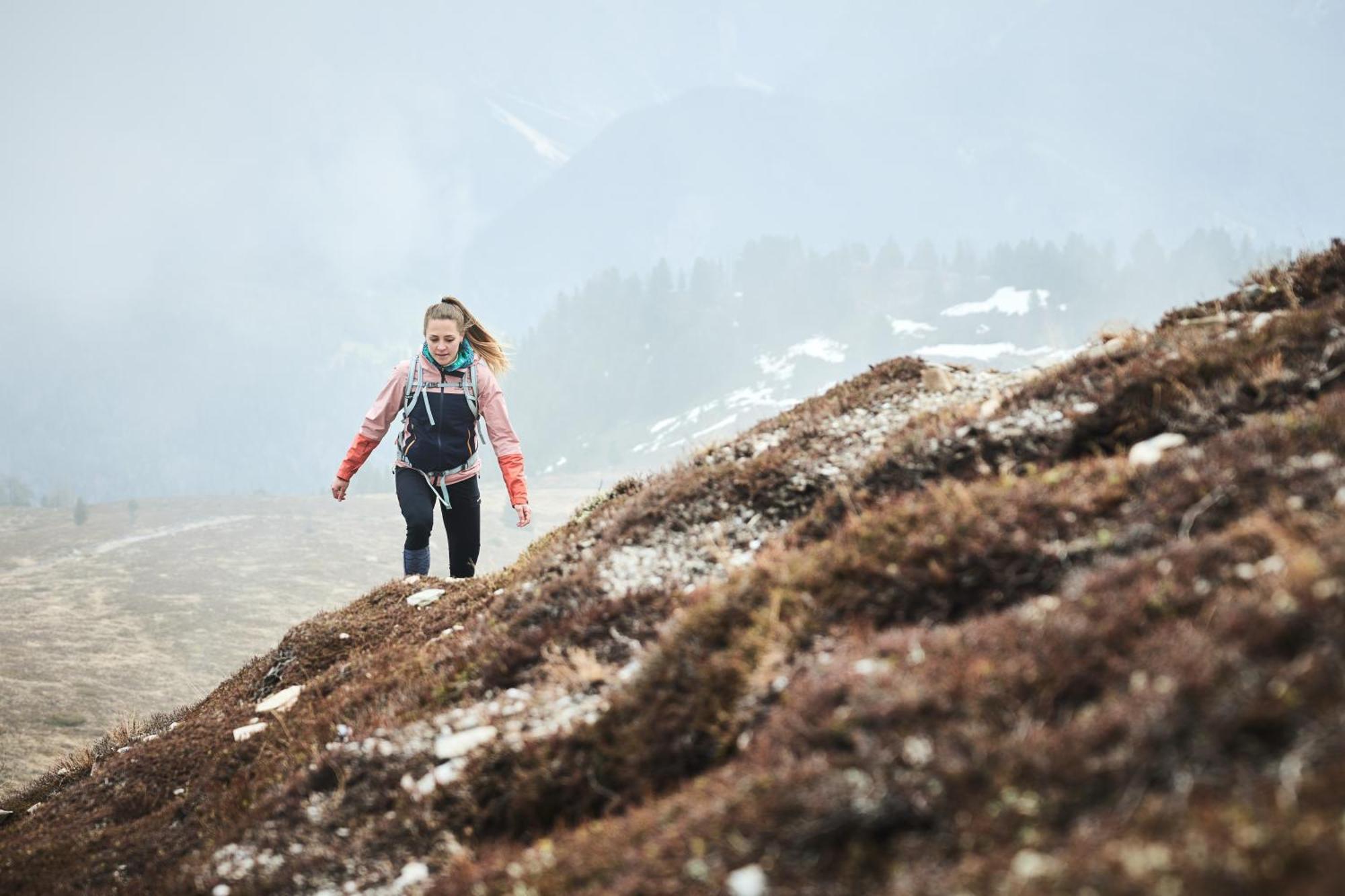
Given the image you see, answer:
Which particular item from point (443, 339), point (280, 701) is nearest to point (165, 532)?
point (443, 339)

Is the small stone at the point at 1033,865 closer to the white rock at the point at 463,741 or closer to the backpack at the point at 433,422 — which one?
the white rock at the point at 463,741

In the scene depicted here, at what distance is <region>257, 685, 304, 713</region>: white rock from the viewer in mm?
8859

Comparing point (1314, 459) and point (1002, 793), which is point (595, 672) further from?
point (1314, 459)

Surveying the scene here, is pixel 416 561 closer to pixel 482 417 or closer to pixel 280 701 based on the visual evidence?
pixel 482 417

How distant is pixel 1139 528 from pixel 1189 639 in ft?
5.26

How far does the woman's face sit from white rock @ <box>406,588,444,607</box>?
3.58 metres

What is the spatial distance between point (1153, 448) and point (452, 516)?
34.1 feet

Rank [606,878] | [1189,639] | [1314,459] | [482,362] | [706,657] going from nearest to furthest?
1. [1189,639]
2. [606,878]
3. [1314,459]
4. [706,657]
5. [482,362]

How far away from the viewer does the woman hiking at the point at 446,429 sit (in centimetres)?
1224

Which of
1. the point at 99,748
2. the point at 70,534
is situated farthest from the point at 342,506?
the point at 99,748

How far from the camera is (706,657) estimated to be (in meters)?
5.35

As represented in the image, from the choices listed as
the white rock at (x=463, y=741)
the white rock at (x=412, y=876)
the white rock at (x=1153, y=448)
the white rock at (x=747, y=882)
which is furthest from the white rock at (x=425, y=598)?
the white rock at (x=1153, y=448)

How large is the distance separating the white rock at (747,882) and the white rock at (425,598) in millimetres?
8762

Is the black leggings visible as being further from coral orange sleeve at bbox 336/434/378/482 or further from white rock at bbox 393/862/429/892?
white rock at bbox 393/862/429/892
